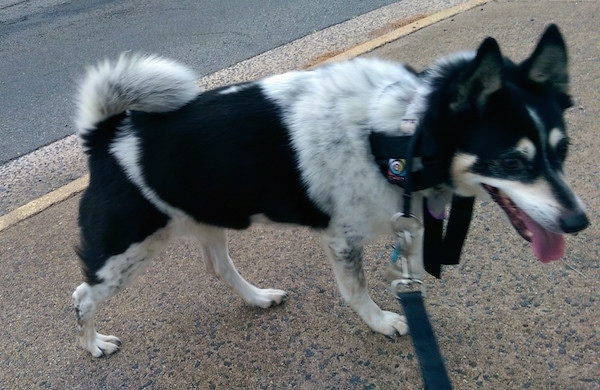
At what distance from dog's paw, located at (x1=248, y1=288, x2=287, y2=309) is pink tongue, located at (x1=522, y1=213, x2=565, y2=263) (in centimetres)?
134

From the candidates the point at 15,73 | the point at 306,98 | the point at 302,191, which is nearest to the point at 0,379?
the point at 302,191

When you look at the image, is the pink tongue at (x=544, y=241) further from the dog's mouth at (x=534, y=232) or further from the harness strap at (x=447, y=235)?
the harness strap at (x=447, y=235)

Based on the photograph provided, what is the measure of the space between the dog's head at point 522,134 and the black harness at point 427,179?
10 cm

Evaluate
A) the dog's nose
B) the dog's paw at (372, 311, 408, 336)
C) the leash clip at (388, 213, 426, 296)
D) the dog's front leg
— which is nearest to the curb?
the dog's front leg

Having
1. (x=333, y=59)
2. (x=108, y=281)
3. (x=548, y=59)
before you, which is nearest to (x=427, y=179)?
(x=548, y=59)

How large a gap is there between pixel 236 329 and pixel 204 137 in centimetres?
106

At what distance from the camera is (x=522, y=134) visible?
1791 mm

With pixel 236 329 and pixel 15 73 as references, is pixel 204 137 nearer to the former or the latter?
pixel 236 329

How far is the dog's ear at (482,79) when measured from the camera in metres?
1.68

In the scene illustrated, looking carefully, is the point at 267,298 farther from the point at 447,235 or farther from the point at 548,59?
the point at 548,59

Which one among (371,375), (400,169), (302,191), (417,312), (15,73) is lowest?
(15,73)

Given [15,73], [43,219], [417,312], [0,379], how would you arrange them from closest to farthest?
1. [417,312]
2. [0,379]
3. [43,219]
4. [15,73]

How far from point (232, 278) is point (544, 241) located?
1531 mm

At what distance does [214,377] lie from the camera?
8.33 feet
